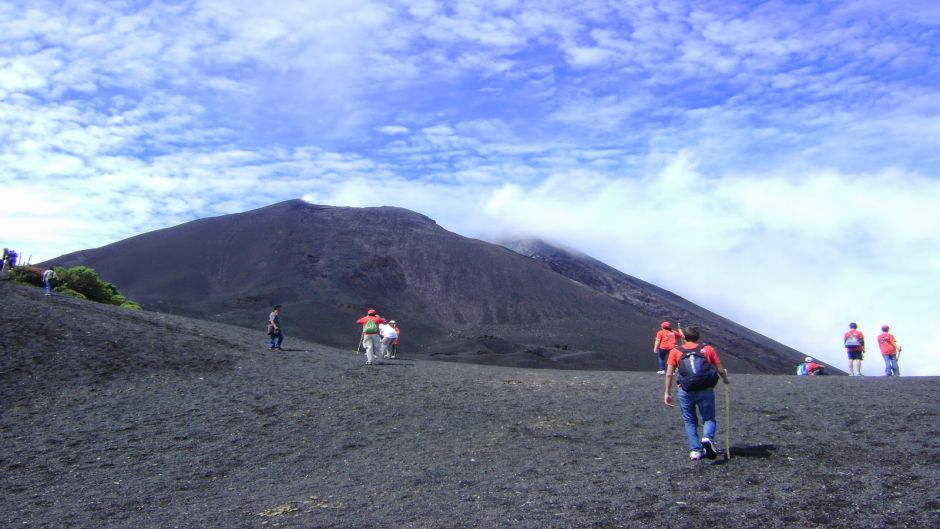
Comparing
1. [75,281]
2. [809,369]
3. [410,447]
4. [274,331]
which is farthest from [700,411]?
Answer: [75,281]

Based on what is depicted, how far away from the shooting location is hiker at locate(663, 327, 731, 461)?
27.9ft

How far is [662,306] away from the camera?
65.3m

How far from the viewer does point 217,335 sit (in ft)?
72.6

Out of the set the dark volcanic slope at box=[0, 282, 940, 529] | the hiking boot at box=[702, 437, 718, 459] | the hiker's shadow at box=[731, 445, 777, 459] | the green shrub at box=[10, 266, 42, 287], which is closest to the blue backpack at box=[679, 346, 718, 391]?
the hiking boot at box=[702, 437, 718, 459]

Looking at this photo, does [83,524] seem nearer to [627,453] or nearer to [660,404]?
[627,453]

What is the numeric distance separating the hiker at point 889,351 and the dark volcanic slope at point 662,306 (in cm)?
2871

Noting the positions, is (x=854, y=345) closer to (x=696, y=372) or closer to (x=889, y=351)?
(x=889, y=351)

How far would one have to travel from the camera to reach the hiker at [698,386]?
8.52 meters

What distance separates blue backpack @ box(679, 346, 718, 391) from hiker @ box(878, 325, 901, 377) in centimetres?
1353

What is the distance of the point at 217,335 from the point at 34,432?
32.0ft

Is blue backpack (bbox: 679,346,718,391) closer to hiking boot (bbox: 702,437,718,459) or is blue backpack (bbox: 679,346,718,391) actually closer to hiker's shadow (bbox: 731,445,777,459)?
hiking boot (bbox: 702,437,718,459)

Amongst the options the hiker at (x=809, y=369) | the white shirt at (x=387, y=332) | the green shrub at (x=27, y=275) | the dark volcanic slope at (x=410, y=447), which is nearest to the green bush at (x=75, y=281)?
the green shrub at (x=27, y=275)

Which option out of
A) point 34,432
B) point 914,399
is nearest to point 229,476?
point 34,432

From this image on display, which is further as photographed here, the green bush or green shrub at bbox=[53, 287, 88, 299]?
the green bush
